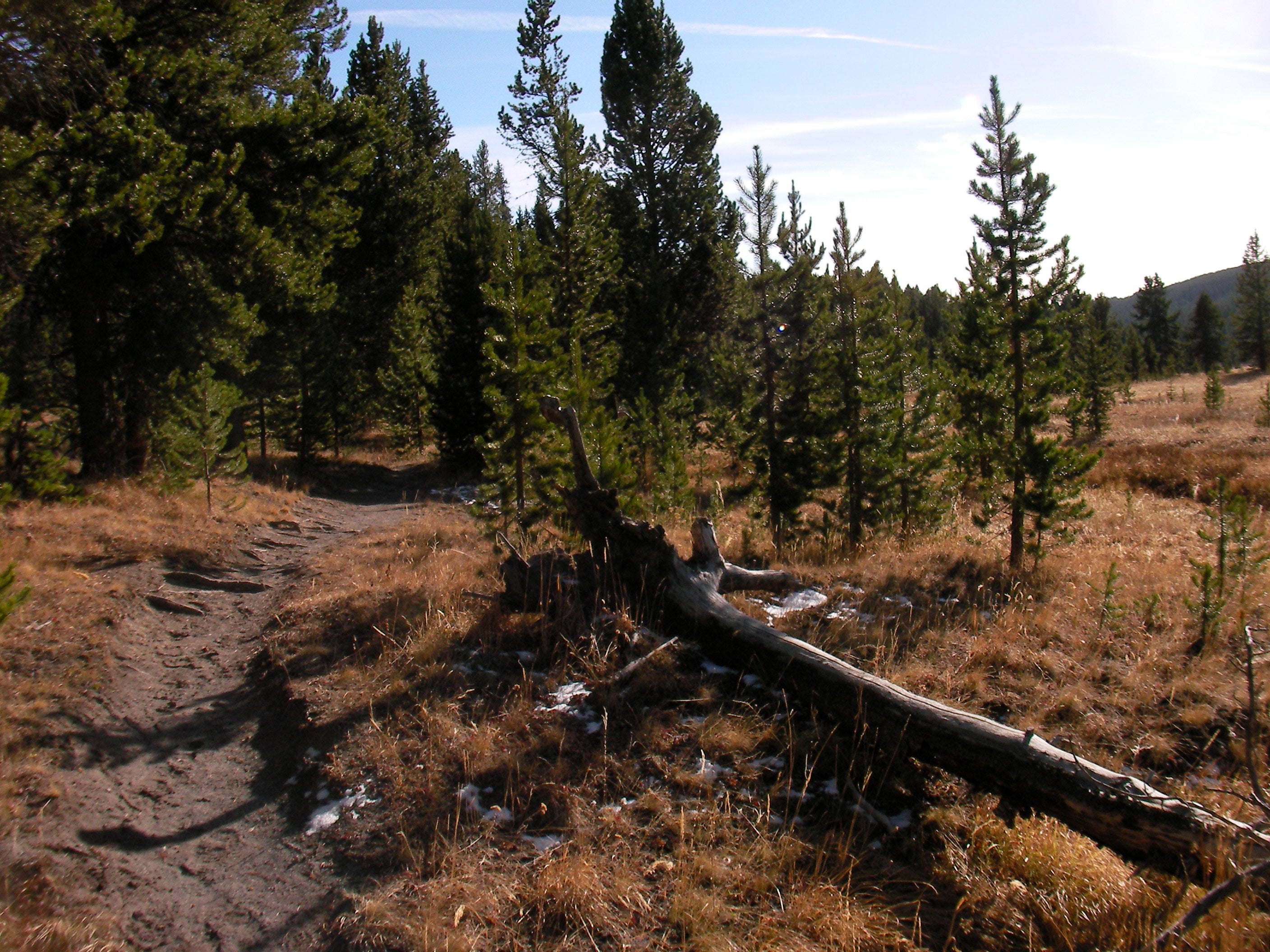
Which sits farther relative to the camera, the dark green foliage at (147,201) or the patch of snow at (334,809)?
the dark green foliage at (147,201)

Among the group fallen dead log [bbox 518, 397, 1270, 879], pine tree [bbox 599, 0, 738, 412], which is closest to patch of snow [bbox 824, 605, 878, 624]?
fallen dead log [bbox 518, 397, 1270, 879]

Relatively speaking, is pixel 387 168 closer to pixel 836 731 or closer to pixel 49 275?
pixel 49 275

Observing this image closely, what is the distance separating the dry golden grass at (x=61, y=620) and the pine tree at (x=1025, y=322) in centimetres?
811

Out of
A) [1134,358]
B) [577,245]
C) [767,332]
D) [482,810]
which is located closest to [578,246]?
[577,245]

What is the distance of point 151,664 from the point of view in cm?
634

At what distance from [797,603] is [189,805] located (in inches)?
179

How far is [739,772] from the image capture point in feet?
13.8

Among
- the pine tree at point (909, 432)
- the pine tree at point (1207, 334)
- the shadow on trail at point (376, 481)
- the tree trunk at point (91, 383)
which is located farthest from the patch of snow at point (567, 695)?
the pine tree at point (1207, 334)

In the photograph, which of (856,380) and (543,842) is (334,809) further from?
(856,380)

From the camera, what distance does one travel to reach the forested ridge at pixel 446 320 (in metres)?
8.27

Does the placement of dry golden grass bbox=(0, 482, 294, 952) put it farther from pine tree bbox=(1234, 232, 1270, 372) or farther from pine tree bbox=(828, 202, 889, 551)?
pine tree bbox=(1234, 232, 1270, 372)

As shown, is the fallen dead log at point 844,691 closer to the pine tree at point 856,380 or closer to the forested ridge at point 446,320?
the forested ridge at point 446,320

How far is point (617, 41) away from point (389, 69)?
277 inches

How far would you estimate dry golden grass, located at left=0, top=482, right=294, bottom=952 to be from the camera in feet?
11.0
